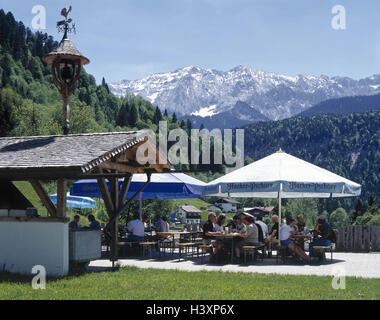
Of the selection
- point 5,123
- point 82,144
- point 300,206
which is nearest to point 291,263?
point 82,144

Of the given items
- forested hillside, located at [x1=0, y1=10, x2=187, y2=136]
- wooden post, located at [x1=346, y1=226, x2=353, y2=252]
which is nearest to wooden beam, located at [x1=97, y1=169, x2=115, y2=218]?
wooden post, located at [x1=346, y1=226, x2=353, y2=252]

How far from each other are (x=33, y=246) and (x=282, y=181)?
6330 millimetres

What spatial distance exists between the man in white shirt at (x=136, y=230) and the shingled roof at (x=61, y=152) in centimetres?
289

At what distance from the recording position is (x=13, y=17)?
140 metres

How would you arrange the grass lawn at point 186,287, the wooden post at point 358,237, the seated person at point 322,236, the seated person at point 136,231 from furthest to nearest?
the wooden post at point 358,237
the seated person at point 136,231
the seated person at point 322,236
the grass lawn at point 186,287

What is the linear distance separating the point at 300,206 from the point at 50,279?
249ft

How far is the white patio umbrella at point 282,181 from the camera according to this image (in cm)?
1369

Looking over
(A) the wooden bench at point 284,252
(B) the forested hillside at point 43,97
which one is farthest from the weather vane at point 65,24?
(B) the forested hillside at point 43,97

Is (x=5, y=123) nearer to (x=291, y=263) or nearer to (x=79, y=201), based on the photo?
(x=79, y=201)

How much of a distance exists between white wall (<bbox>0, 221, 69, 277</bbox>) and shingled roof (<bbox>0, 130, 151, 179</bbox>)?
3.81 ft

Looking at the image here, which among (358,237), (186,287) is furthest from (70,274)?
(358,237)

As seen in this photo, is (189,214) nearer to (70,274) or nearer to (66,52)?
(66,52)

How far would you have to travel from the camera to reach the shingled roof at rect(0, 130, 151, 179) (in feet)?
35.2

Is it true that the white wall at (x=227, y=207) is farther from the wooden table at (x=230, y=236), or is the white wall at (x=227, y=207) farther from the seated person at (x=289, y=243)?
the wooden table at (x=230, y=236)
